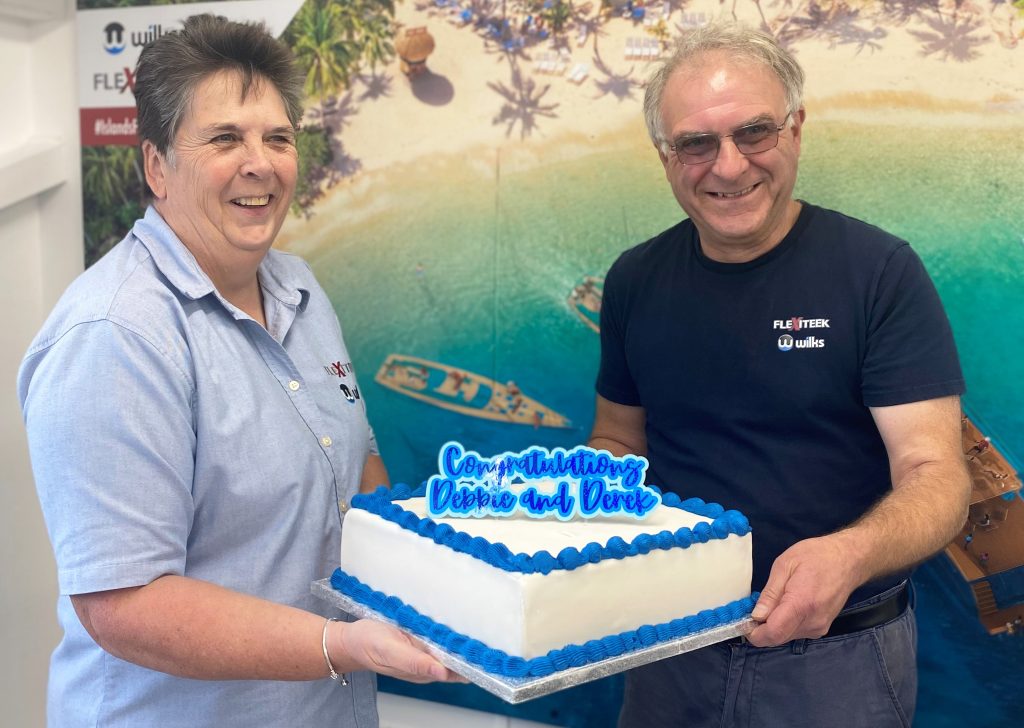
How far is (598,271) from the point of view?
10.0 feet

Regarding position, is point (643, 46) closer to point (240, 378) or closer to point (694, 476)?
point (694, 476)

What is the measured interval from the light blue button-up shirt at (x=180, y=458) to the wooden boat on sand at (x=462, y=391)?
1114 millimetres

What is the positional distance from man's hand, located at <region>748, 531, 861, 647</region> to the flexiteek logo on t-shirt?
1.45 ft

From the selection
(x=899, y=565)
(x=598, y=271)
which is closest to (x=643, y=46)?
(x=598, y=271)

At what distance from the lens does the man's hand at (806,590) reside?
1.76m

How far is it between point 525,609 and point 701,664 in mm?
742

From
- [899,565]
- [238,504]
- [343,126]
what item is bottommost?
[899,565]

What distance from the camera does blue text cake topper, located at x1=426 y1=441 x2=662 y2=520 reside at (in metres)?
1.88

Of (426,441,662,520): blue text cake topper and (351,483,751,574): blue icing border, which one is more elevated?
(426,441,662,520): blue text cake topper

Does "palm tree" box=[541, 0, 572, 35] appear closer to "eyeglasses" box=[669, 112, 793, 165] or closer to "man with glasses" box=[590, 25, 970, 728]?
"man with glasses" box=[590, 25, 970, 728]

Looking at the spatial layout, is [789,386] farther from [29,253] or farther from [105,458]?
[29,253]

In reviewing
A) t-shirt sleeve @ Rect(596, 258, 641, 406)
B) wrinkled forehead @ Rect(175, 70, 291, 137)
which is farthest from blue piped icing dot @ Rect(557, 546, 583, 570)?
wrinkled forehead @ Rect(175, 70, 291, 137)

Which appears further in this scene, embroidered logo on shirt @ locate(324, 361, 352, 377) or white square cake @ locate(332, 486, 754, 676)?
embroidered logo on shirt @ locate(324, 361, 352, 377)

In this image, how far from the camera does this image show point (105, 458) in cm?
159
